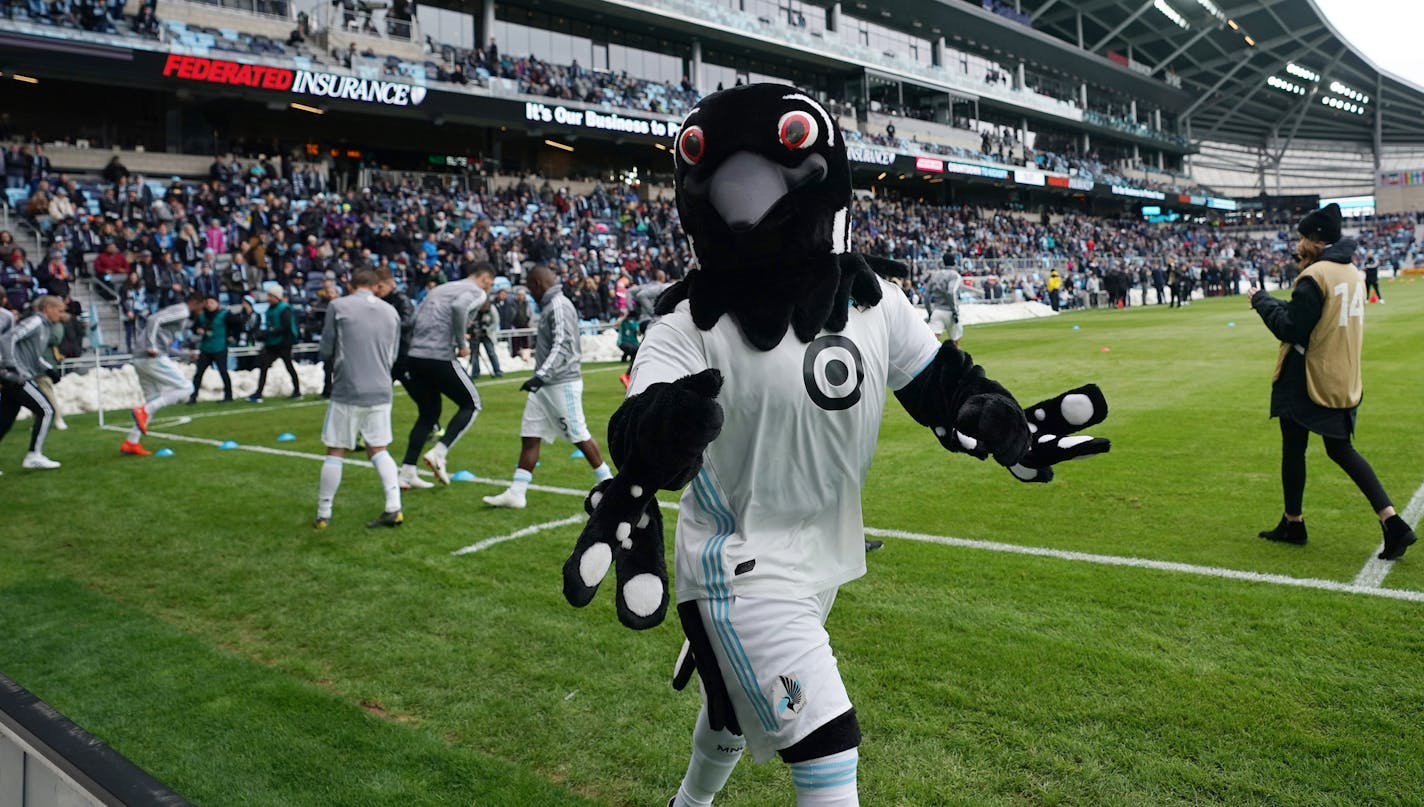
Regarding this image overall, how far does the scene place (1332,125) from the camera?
9375 cm

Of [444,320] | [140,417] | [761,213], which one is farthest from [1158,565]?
[140,417]

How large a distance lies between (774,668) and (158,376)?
12014 millimetres

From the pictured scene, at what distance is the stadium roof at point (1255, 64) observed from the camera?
66688 mm

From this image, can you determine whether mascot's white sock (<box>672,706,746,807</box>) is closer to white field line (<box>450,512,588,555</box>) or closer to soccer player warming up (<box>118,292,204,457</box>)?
white field line (<box>450,512,588,555</box>)

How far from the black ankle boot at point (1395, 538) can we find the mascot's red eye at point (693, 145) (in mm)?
5227

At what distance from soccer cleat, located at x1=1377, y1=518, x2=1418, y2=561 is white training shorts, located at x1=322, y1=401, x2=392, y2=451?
691 centimetres

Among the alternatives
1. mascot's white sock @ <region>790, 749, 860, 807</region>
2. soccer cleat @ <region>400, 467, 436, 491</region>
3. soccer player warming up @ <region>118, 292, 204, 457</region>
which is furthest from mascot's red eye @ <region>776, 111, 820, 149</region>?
soccer player warming up @ <region>118, 292, 204, 457</region>

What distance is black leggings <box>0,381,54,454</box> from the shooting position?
1049cm

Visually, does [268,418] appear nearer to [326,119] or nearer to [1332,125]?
[326,119]

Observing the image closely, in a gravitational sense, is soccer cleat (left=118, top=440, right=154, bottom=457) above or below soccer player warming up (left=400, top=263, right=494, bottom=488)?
below

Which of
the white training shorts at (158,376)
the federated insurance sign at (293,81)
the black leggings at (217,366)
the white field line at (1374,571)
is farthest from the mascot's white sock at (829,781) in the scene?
the federated insurance sign at (293,81)

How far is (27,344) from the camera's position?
10.6 meters

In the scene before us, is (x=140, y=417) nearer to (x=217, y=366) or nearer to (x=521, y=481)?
(x=217, y=366)

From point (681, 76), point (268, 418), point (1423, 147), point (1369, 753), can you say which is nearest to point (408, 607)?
point (1369, 753)
